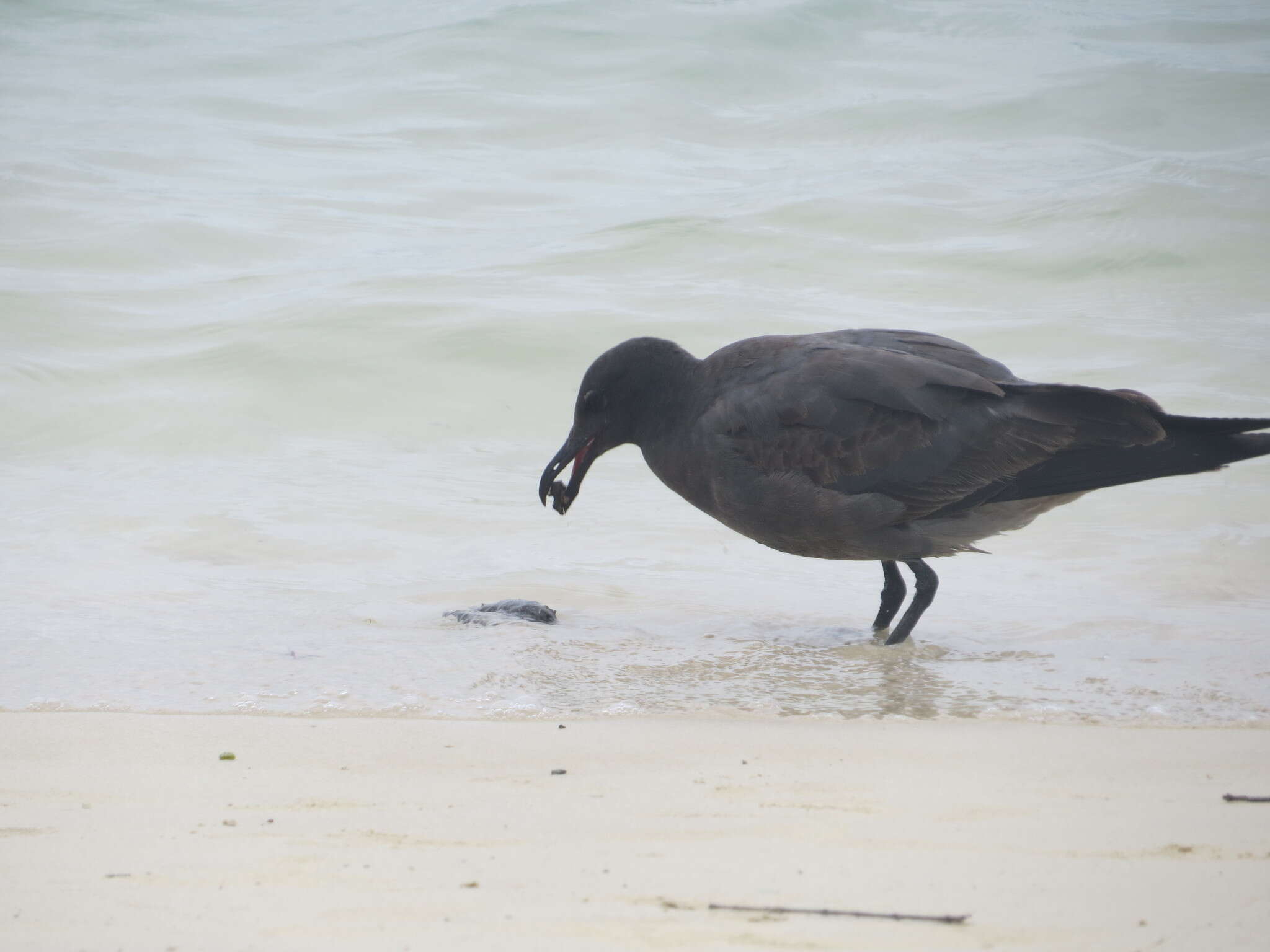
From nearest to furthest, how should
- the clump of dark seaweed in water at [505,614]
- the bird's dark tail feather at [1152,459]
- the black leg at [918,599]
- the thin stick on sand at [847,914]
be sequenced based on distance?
1. the thin stick on sand at [847,914]
2. the bird's dark tail feather at [1152,459]
3. the black leg at [918,599]
4. the clump of dark seaweed in water at [505,614]

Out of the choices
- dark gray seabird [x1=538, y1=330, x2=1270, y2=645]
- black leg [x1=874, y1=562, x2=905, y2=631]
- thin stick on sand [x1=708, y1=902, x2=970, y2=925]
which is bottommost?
black leg [x1=874, y1=562, x2=905, y2=631]

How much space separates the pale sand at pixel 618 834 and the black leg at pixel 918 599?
1211 mm

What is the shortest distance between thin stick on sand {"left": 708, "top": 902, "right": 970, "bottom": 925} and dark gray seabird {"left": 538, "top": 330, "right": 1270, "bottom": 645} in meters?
2.68

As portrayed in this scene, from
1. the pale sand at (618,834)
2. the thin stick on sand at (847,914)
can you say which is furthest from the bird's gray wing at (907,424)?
the thin stick on sand at (847,914)

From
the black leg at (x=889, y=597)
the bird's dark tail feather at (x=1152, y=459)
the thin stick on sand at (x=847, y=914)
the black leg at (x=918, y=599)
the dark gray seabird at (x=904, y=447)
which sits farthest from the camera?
the black leg at (x=889, y=597)

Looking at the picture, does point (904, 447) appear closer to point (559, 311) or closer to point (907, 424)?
point (907, 424)

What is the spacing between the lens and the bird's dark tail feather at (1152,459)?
466 centimetres

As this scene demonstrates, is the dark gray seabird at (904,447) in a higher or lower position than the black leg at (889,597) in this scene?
higher

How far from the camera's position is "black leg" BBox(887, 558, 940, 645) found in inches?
196

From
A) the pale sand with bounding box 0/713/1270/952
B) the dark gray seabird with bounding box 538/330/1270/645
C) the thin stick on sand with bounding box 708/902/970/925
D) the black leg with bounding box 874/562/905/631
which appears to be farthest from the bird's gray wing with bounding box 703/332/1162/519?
the thin stick on sand with bounding box 708/902/970/925

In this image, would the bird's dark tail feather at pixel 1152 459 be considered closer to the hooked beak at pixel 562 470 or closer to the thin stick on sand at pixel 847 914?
the hooked beak at pixel 562 470

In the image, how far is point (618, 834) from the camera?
2.69m

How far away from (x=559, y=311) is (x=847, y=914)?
986cm

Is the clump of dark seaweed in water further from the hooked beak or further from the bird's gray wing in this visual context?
the bird's gray wing
